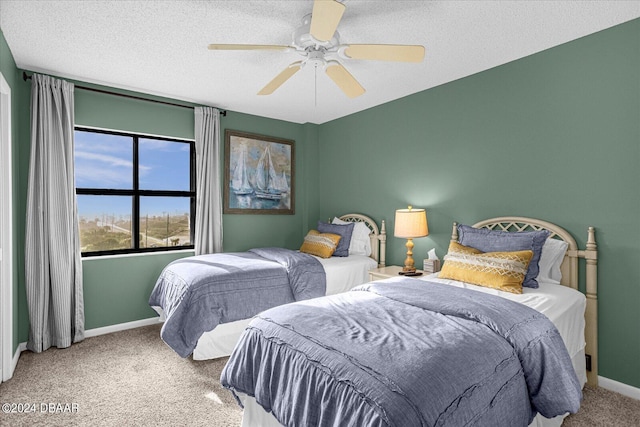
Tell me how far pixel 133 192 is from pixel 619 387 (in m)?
4.66

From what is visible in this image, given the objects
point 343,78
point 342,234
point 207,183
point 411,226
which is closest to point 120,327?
point 207,183

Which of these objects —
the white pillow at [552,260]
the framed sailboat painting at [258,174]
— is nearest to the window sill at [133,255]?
the framed sailboat painting at [258,174]

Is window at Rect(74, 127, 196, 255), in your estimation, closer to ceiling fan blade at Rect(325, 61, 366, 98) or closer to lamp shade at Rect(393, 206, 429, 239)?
ceiling fan blade at Rect(325, 61, 366, 98)

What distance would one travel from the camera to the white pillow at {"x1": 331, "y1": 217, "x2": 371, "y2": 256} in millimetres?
4316

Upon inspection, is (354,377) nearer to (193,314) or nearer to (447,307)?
(447,307)

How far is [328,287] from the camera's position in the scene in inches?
141

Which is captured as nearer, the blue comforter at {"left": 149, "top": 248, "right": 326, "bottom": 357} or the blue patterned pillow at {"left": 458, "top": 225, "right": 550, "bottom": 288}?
the blue patterned pillow at {"left": 458, "top": 225, "right": 550, "bottom": 288}

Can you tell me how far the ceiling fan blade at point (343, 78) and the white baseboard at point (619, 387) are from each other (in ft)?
9.05

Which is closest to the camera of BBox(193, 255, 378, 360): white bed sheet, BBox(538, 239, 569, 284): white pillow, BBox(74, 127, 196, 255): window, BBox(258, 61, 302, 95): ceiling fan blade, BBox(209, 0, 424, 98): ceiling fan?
BBox(209, 0, 424, 98): ceiling fan

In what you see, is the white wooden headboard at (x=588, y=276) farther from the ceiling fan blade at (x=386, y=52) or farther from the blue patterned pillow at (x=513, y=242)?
the ceiling fan blade at (x=386, y=52)

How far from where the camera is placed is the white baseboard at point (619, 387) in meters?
2.42

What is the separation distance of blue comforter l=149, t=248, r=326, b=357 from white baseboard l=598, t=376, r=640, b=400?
89.1 inches

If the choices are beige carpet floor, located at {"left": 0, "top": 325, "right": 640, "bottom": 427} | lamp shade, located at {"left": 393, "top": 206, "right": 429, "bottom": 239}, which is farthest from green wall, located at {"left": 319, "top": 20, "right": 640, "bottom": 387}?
beige carpet floor, located at {"left": 0, "top": 325, "right": 640, "bottom": 427}

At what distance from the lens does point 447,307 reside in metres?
1.92
